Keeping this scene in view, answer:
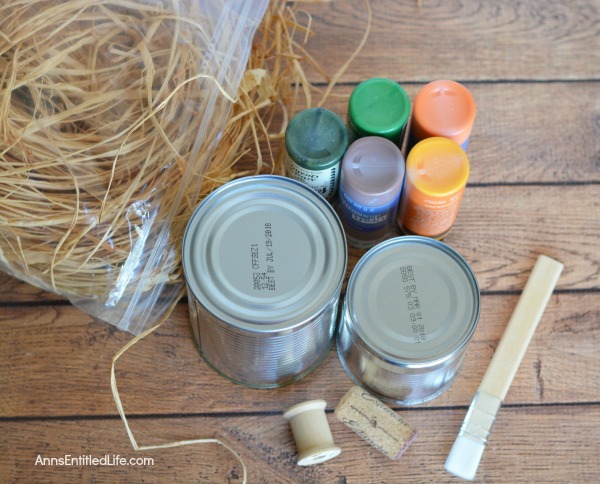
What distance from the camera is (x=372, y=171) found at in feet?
3.02

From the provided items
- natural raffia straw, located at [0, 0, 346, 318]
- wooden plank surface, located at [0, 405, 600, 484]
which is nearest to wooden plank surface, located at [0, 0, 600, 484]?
wooden plank surface, located at [0, 405, 600, 484]

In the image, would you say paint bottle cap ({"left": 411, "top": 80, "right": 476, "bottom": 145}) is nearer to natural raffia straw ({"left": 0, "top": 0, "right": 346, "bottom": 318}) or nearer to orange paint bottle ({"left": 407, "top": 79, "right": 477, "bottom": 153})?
orange paint bottle ({"left": 407, "top": 79, "right": 477, "bottom": 153})

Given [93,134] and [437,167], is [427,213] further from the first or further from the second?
[93,134]

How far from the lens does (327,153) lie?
944 millimetres

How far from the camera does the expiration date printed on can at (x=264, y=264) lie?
863mm

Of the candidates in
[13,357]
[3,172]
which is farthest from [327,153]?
[13,357]

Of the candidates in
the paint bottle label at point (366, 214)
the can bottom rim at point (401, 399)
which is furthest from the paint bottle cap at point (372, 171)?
the can bottom rim at point (401, 399)

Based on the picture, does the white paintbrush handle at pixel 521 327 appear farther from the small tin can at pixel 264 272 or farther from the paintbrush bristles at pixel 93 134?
the paintbrush bristles at pixel 93 134

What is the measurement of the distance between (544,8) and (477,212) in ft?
1.23

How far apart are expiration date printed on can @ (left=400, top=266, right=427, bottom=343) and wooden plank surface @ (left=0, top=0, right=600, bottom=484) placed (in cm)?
14

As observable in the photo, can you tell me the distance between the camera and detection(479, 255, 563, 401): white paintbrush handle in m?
0.96

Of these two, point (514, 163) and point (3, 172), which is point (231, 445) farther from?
point (514, 163)

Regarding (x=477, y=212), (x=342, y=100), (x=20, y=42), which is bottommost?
(x=477, y=212)

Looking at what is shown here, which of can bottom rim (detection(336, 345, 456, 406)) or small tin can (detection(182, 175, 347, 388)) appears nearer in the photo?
small tin can (detection(182, 175, 347, 388))
